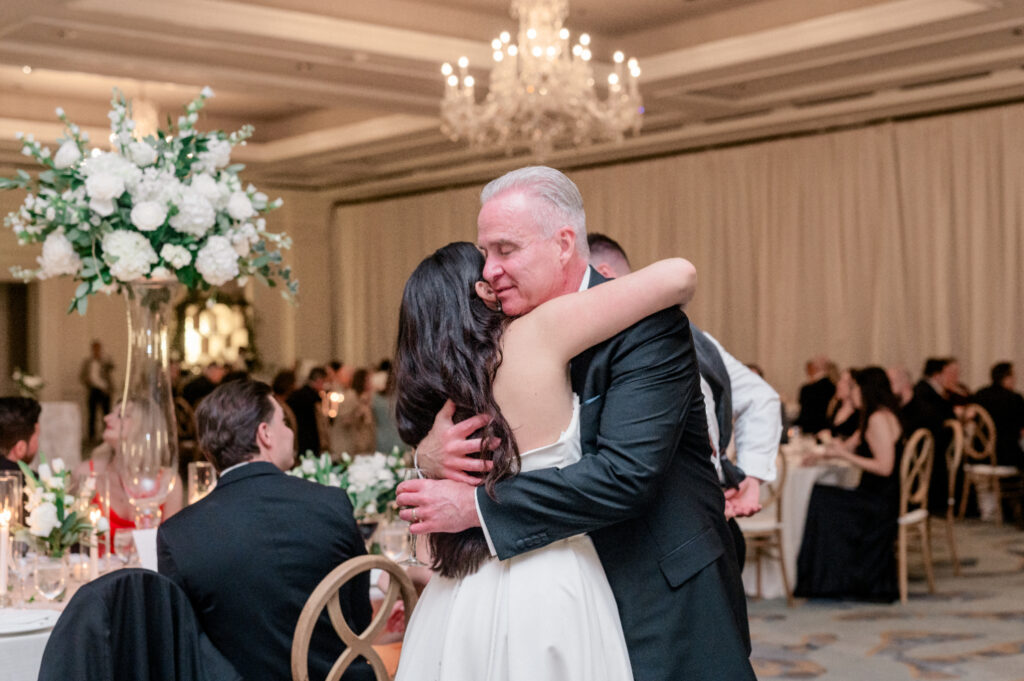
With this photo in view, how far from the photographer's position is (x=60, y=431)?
377 inches

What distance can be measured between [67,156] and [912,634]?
15.7 feet

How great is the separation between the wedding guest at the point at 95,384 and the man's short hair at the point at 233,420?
14.7 meters

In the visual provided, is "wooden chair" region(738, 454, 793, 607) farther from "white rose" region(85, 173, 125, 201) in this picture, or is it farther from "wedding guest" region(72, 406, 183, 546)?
"white rose" region(85, 173, 125, 201)

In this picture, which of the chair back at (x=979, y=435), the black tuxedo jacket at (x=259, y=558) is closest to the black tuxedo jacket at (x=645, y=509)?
the black tuxedo jacket at (x=259, y=558)

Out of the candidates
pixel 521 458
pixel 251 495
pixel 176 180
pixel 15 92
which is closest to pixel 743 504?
pixel 251 495

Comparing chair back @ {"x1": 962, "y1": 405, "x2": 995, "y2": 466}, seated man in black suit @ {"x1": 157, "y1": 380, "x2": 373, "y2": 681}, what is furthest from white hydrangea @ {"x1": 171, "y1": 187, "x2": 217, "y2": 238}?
chair back @ {"x1": 962, "y1": 405, "x2": 995, "y2": 466}

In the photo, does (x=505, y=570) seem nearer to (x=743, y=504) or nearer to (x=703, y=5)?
(x=743, y=504)

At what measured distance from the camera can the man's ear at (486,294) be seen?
1.85 m

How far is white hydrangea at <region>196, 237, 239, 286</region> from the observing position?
3.20 metres

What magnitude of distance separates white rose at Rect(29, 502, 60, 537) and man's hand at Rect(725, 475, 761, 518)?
182 centimetres

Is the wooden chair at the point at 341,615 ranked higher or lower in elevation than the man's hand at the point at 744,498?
lower

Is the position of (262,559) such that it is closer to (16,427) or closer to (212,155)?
(212,155)

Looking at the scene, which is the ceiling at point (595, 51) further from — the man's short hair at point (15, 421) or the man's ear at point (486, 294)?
the man's ear at point (486, 294)

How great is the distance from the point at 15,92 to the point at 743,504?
11703 millimetres
